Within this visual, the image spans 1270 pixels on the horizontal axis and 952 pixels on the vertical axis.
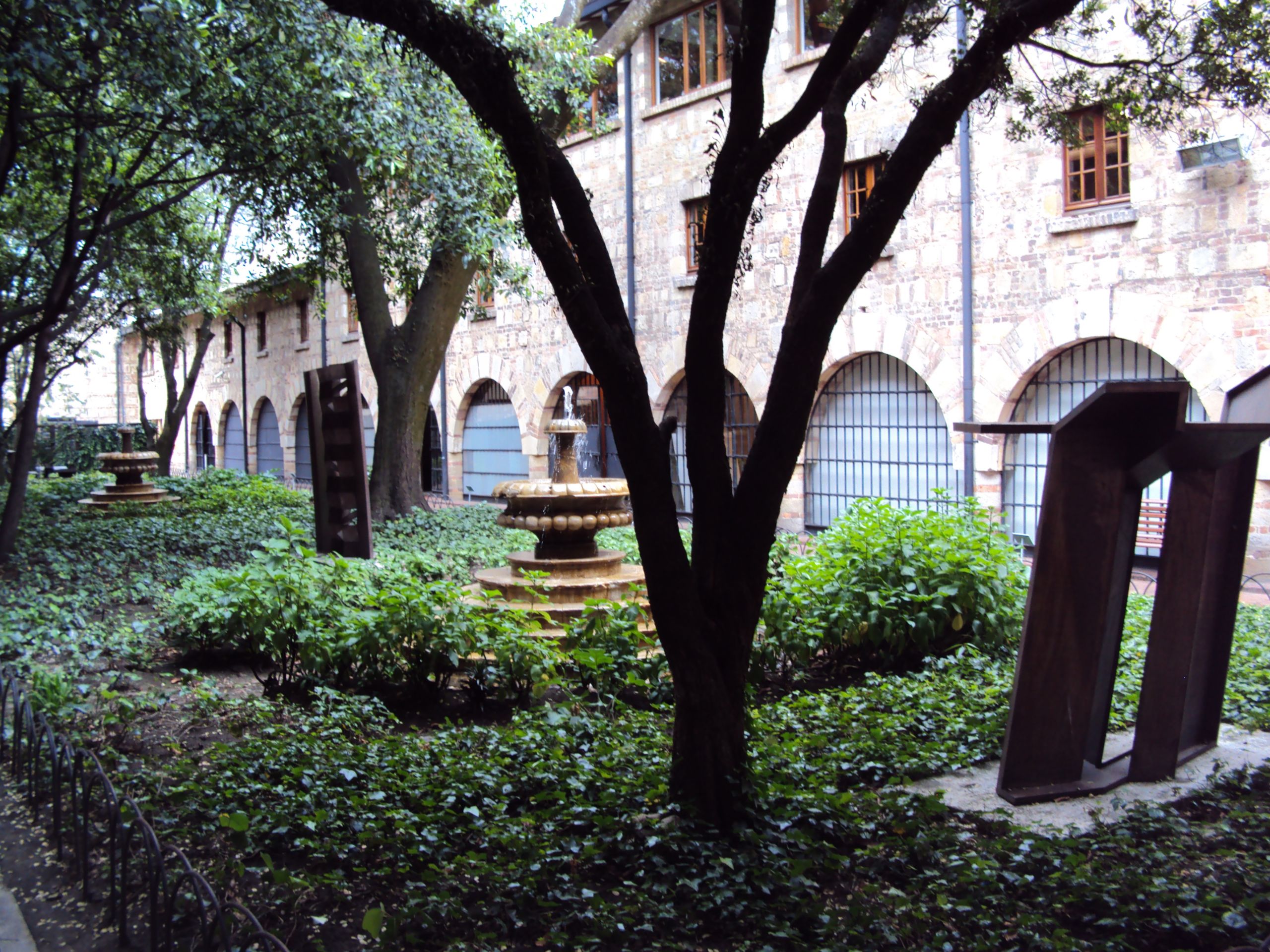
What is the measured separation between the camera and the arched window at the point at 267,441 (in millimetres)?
30484

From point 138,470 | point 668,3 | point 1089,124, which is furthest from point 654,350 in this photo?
point 138,470

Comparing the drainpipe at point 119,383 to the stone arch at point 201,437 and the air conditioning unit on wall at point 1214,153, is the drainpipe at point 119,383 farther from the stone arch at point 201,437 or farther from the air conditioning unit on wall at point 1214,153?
the air conditioning unit on wall at point 1214,153

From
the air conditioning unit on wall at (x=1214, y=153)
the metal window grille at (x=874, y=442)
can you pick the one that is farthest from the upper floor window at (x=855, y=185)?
the air conditioning unit on wall at (x=1214, y=153)

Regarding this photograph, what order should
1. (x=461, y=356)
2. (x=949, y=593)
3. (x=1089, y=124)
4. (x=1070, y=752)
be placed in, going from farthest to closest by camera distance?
1. (x=461, y=356)
2. (x=1089, y=124)
3. (x=949, y=593)
4. (x=1070, y=752)

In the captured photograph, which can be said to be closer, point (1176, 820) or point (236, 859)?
point (236, 859)

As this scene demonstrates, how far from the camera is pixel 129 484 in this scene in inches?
758

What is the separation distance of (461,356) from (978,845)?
1883 cm

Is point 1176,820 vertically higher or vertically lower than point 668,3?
lower

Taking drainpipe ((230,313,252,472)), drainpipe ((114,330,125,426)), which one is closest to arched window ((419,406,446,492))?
drainpipe ((230,313,252,472))

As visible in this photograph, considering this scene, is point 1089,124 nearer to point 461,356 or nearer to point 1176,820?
point 1176,820

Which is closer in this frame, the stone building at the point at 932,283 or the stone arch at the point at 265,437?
the stone building at the point at 932,283

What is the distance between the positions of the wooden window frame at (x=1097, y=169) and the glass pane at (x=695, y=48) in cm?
626

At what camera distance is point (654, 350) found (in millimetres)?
16812

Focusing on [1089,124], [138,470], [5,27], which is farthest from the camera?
[138,470]
